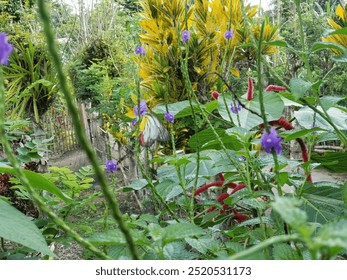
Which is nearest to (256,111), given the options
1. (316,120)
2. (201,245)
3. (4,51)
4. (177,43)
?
(316,120)

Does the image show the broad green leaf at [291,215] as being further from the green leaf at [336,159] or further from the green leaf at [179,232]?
the green leaf at [336,159]

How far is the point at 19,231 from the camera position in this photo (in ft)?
1.25

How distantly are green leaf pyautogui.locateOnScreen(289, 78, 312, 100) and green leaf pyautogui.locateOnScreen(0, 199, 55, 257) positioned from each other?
0.29 meters

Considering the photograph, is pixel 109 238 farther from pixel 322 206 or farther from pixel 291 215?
pixel 322 206

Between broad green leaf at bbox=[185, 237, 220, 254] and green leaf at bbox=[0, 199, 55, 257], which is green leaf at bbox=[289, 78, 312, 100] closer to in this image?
broad green leaf at bbox=[185, 237, 220, 254]

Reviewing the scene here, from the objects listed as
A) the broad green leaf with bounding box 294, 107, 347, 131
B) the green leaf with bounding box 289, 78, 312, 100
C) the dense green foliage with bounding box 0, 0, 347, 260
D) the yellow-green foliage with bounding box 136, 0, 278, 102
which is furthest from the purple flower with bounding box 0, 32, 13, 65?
the yellow-green foliage with bounding box 136, 0, 278, 102

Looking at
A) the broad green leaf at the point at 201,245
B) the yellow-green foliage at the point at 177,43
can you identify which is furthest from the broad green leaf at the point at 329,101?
the yellow-green foliage at the point at 177,43

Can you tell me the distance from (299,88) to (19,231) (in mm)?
323

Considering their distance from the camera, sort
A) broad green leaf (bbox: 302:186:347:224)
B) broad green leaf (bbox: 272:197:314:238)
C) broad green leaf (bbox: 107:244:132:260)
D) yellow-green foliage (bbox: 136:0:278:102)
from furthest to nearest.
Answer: yellow-green foliage (bbox: 136:0:278:102), broad green leaf (bbox: 302:186:347:224), broad green leaf (bbox: 107:244:132:260), broad green leaf (bbox: 272:197:314:238)

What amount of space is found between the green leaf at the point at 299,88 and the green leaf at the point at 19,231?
291mm

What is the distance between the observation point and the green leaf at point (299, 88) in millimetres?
431

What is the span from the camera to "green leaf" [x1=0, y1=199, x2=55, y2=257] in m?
0.36
